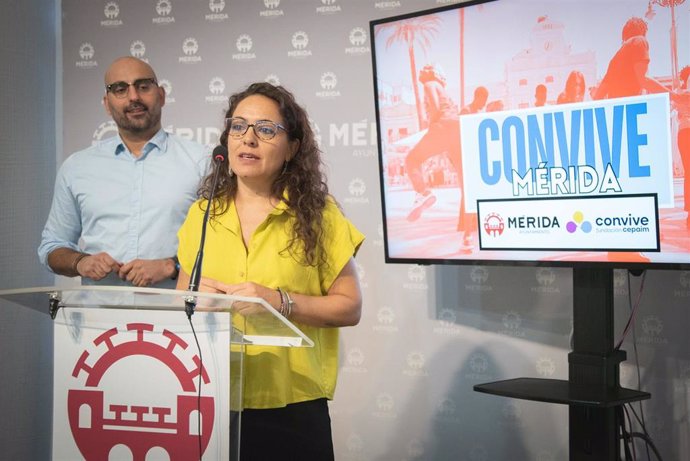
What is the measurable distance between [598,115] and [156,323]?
1.54m

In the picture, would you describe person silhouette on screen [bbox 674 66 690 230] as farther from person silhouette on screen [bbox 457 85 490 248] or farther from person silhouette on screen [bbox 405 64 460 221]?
person silhouette on screen [bbox 405 64 460 221]

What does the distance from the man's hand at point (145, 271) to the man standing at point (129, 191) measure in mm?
125

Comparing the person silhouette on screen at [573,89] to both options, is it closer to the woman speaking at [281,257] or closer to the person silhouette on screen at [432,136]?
the person silhouette on screen at [432,136]

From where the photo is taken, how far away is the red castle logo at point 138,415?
1851mm

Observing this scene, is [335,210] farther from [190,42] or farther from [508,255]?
[190,42]

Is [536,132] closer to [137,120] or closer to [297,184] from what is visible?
[297,184]

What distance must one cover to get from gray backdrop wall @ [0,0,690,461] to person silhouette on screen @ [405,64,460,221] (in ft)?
2.59

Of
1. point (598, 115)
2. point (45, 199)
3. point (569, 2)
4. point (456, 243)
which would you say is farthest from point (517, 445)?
point (45, 199)

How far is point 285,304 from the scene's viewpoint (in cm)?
212

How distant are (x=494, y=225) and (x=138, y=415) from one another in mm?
1464

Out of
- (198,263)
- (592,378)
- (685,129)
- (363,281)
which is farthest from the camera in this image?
(363,281)

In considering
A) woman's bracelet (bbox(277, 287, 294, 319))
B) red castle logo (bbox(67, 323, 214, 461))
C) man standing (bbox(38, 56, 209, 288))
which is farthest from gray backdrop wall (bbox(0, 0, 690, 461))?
red castle logo (bbox(67, 323, 214, 461))

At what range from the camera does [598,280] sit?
268cm

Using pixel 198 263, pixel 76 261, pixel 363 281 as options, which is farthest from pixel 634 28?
pixel 76 261
